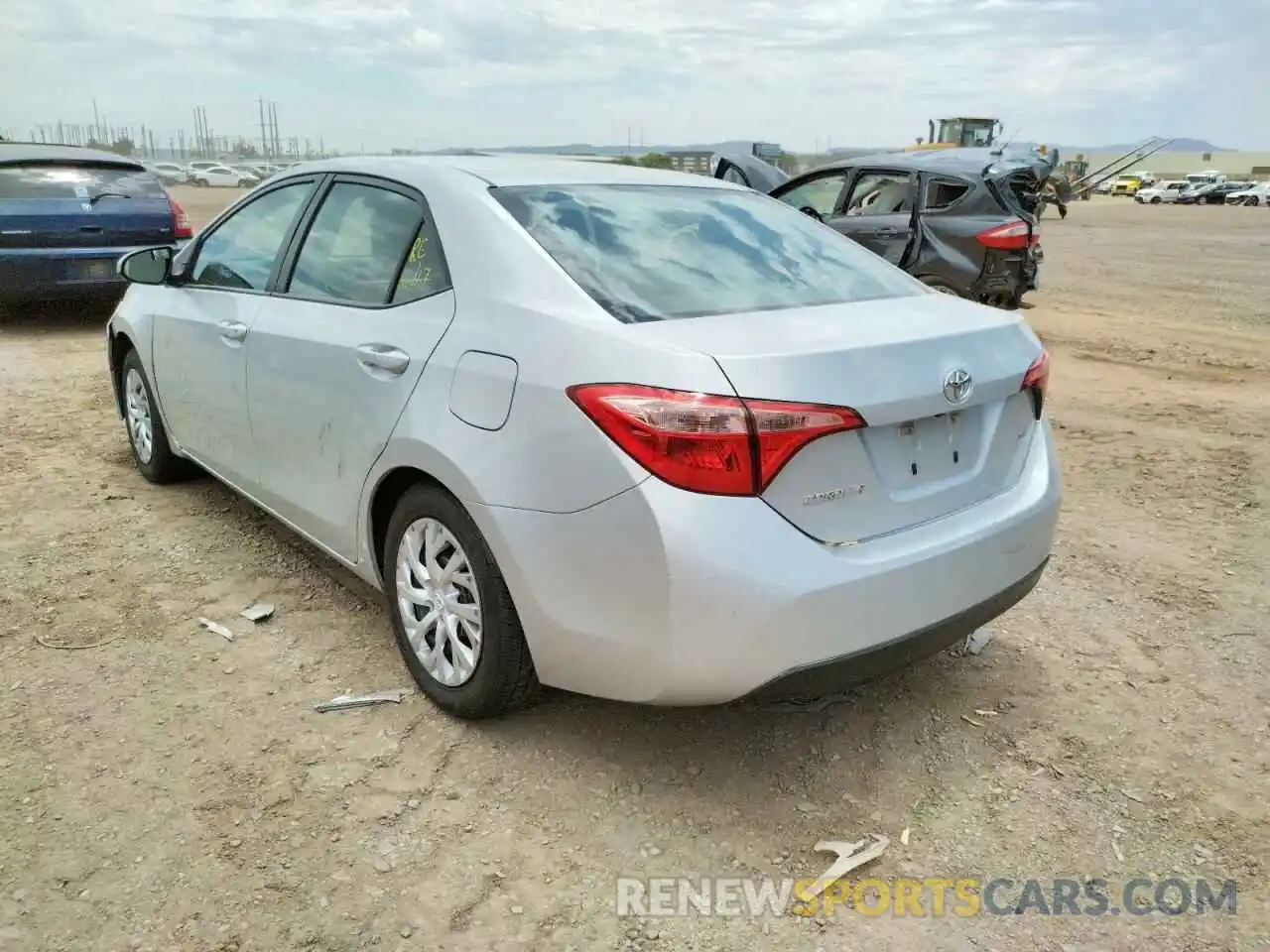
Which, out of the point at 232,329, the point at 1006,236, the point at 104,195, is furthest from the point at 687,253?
the point at 104,195

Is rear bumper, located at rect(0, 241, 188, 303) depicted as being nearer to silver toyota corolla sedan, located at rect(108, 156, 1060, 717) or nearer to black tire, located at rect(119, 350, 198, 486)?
black tire, located at rect(119, 350, 198, 486)

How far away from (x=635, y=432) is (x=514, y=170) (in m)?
1.41

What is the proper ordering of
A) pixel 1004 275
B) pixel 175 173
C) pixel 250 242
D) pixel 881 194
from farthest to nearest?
pixel 175 173
pixel 881 194
pixel 1004 275
pixel 250 242

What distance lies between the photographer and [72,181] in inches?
343

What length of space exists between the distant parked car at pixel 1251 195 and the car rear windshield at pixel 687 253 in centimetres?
5931

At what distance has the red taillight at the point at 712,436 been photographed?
7.24 ft

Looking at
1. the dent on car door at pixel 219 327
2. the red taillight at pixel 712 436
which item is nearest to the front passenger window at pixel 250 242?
the dent on car door at pixel 219 327

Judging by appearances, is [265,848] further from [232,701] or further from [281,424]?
[281,424]

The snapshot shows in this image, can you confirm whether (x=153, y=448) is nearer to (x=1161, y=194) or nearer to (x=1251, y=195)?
(x=1251, y=195)

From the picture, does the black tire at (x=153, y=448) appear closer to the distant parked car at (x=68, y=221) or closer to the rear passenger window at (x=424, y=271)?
the rear passenger window at (x=424, y=271)

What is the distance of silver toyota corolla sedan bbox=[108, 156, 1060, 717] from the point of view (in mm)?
2254

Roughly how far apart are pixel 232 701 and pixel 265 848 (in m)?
0.76

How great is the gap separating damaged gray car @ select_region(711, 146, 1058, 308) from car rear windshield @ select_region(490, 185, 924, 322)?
5.44 meters

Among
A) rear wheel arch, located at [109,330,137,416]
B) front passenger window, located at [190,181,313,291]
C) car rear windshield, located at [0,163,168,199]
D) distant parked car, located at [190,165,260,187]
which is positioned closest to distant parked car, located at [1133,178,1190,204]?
distant parked car, located at [190,165,260,187]
